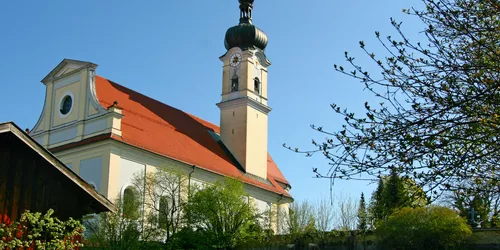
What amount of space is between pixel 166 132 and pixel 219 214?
650 cm

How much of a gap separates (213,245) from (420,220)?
399 inches

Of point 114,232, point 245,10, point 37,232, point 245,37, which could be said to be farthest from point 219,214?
point 37,232

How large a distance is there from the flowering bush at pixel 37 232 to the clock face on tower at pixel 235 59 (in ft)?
99.9

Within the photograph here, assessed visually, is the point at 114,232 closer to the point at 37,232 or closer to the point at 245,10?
the point at 37,232

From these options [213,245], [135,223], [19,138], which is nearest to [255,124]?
[213,245]

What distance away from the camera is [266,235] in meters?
32.7

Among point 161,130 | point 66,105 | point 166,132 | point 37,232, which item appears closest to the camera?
point 37,232

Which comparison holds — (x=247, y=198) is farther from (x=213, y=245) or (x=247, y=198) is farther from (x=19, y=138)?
(x=19, y=138)

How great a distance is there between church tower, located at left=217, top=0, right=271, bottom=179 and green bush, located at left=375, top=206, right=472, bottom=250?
14.9m

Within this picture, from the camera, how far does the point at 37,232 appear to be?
11219 mm

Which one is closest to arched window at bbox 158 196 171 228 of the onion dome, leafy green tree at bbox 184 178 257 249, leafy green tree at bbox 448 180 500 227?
leafy green tree at bbox 184 178 257 249

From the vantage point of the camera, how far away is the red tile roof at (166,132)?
33500 mm

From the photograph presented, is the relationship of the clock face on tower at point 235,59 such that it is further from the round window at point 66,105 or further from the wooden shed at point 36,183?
the wooden shed at point 36,183

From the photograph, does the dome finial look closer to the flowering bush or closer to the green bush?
the green bush
